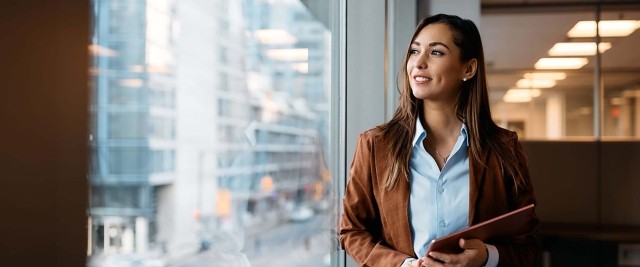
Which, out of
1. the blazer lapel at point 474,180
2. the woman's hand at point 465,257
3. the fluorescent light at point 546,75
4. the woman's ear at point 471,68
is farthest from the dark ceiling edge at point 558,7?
the woman's hand at point 465,257

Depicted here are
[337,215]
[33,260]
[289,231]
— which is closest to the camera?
[33,260]

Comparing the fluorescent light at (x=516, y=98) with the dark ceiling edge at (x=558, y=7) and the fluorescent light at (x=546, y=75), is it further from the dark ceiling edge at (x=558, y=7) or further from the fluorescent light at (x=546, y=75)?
the dark ceiling edge at (x=558, y=7)

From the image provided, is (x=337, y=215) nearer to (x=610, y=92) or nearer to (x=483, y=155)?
(x=483, y=155)

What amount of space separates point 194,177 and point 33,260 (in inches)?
84.6

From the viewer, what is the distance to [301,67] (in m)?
2.88

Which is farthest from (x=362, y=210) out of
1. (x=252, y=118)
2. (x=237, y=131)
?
(x=252, y=118)

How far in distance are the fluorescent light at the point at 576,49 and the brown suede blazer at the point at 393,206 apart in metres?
3.29


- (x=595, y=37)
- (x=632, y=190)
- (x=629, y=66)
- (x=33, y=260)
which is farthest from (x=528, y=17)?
(x=33, y=260)

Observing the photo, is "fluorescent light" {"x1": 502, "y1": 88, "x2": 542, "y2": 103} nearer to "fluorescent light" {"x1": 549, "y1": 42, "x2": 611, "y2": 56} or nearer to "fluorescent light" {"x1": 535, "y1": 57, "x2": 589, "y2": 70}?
"fluorescent light" {"x1": 535, "y1": 57, "x2": 589, "y2": 70}

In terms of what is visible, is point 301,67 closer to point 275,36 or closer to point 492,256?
point 275,36

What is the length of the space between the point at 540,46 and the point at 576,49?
0.26 metres

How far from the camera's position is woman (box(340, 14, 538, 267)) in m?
1.32

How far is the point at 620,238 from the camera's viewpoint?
404 centimetres

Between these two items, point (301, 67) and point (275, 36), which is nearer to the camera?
point (301, 67)
